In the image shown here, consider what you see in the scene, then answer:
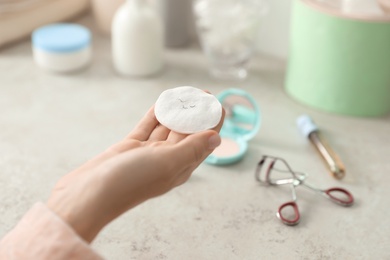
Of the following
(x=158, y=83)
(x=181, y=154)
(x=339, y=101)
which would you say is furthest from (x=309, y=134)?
(x=181, y=154)

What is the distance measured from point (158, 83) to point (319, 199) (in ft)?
1.26

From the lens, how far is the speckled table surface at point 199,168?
2.43 ft

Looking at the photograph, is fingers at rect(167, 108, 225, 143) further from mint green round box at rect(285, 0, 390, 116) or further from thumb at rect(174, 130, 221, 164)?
mint green round box at rect(285, 0, 390, 116)

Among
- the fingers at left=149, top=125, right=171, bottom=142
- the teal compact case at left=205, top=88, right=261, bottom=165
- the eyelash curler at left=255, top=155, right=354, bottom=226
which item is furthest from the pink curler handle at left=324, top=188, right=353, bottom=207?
the fingers at left=149, top=125, right=171, bottom=142

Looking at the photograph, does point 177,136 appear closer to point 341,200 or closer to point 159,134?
point 159,134

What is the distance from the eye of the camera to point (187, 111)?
68 centimetres

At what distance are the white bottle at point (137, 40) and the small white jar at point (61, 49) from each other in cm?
6

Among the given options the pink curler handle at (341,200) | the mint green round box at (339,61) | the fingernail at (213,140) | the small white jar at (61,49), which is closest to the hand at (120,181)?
the fingernail at (213,140)

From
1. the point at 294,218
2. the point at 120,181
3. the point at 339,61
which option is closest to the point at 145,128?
the point at 120,181

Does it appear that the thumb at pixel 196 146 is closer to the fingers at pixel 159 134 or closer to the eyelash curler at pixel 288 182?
the fingers at pixel 159 134

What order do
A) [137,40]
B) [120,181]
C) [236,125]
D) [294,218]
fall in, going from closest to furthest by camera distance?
[120,181] → [294,218] → [236,125] → [137,40]

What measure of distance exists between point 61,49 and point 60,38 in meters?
0.03

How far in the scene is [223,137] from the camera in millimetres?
918

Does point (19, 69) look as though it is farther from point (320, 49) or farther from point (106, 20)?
point (320, 49)
